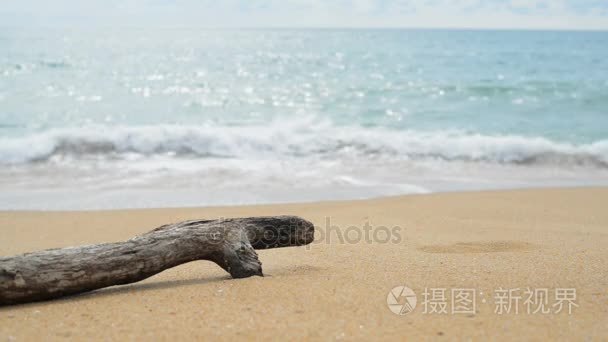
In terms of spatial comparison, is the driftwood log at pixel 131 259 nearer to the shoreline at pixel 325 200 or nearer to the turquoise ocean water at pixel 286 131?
the shoreline at pixel 325 200

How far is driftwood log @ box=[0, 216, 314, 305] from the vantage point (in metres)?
3.50

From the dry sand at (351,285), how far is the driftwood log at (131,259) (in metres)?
0.10

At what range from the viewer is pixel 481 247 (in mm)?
5293

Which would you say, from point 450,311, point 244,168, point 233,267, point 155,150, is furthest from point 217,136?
point 450,311

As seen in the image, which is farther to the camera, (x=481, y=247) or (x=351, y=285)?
(x=481, y=247)

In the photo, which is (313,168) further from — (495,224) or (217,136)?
(495,224)

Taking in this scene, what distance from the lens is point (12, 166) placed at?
1102cm

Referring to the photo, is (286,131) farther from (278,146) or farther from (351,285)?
(351,285)

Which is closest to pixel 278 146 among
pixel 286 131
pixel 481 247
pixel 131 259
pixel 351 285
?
pixel 286 131

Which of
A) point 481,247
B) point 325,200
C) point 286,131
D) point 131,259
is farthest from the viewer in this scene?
point 286,131

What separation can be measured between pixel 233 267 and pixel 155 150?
8.92 m

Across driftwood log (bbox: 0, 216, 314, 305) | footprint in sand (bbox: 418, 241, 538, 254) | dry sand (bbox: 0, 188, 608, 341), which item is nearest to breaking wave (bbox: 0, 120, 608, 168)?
dry sand (bbox: 0, 188, 608, 341)

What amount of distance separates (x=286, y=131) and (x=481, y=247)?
8.95m

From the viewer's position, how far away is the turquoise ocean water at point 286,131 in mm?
9406
